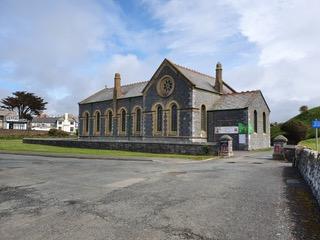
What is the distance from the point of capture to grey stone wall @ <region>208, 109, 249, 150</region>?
34.0 meters

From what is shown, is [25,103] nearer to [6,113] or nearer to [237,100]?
[6,113]

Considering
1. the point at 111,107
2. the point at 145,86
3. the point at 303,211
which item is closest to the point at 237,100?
the point at 145,86

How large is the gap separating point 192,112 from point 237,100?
17.9 feet

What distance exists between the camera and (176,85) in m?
37.2

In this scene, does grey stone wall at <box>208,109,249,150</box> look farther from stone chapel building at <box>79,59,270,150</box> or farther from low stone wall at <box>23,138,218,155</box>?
low stone wall at <box>23,138,218,155</box>

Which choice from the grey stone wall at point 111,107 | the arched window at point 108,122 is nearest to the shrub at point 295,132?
the grey stone wall at point 111,107

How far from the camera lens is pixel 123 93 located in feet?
158

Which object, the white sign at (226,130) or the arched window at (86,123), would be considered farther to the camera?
the arched window at (86,123)

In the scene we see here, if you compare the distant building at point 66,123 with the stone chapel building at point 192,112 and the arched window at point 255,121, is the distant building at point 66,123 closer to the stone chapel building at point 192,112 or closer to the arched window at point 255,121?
A: the stone chapel building at point 192,112

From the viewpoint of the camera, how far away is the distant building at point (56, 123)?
12319 cm

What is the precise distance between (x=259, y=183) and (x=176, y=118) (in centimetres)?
2566

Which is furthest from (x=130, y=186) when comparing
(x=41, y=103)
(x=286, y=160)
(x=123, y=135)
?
(x=41, y=103)

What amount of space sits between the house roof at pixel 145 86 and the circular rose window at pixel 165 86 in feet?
6.03

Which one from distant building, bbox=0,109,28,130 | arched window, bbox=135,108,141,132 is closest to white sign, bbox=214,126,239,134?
arched window, bbox=135,108,141,132
